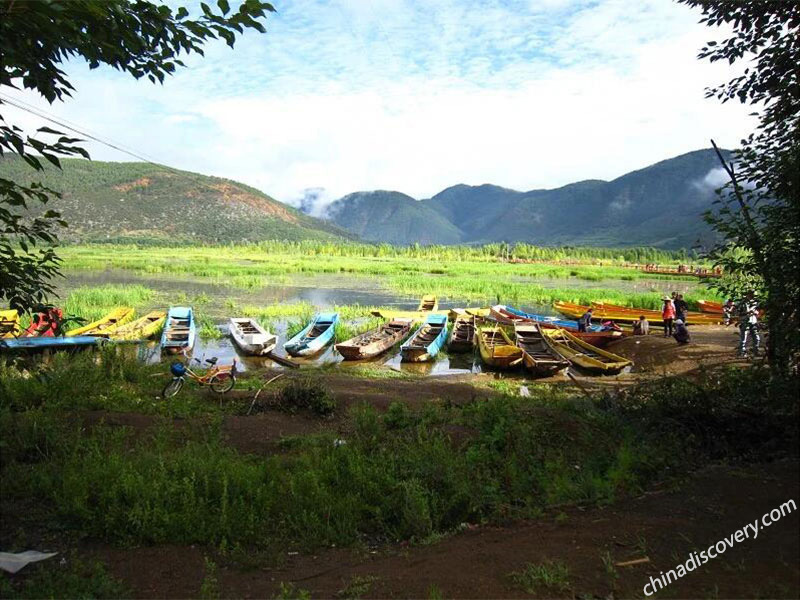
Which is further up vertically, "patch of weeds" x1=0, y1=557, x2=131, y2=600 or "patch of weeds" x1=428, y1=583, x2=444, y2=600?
"patch of weeds" x1=428, y1=583, x2=444, y2=600

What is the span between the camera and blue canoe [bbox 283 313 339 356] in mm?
17281

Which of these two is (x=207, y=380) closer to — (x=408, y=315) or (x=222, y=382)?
(x=222, y=382)

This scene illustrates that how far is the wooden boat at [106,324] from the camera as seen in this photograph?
54.3ft

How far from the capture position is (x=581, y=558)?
3.54 meters

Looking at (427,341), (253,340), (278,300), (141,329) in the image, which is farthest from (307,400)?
(278,300)

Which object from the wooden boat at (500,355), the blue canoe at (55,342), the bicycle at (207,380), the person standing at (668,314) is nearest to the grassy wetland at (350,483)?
the bicycle at (207,380)

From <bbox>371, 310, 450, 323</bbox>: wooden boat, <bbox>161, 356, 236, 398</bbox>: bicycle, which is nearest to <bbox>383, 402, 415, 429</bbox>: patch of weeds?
<bbox>161, 356, 236, 398</bbox>: bicycle

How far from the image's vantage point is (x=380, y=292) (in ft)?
135

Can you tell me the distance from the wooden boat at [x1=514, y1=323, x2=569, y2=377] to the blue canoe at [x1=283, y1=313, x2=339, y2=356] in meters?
6.76

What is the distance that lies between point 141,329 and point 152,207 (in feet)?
437

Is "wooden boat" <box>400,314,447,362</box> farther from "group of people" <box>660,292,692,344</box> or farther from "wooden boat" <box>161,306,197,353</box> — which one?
"group of people" <box>660,292,692,344</box>

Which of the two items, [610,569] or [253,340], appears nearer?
[610,569]

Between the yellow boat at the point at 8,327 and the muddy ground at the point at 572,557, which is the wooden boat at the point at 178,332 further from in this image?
the muddy ground at the point at 572,557

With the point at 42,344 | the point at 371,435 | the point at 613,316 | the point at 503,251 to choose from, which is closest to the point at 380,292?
the point at 613,316
